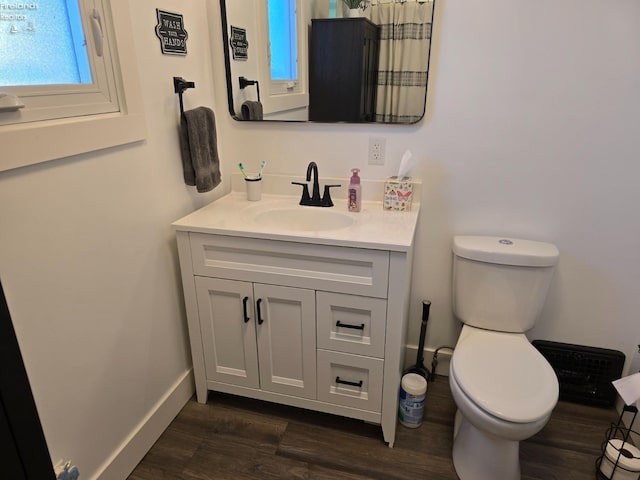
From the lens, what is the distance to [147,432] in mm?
1690

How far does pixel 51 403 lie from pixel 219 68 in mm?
1442

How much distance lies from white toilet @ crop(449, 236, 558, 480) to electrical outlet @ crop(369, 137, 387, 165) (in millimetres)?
484

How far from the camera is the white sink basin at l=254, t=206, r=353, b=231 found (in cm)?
184

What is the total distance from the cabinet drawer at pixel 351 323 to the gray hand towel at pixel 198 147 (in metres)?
0.67

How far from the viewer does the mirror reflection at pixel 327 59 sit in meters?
1.70

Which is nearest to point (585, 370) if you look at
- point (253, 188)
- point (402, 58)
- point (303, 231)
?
point (303, 231)

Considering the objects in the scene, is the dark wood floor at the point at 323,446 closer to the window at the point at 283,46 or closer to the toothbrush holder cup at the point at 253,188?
the toothbrush holder cup at the point at 253,188

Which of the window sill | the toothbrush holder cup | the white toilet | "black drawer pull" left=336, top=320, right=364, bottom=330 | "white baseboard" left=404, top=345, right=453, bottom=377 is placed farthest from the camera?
"white baseboard" left=404, top=345, right=453, bottom=377

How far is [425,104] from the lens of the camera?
176cm

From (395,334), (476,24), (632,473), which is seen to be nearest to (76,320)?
(395,334)

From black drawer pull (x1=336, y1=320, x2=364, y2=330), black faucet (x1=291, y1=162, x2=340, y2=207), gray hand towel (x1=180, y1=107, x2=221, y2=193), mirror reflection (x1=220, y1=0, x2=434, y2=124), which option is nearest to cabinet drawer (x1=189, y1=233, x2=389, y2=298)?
black drawer pull (x1=336, y1=320, x2=364, y2=330)

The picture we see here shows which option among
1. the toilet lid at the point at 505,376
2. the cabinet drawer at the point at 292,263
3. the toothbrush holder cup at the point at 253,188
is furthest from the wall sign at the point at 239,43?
the toilet lid at the point at 505,376

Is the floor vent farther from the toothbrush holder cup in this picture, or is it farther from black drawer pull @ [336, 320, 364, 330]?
the toothbrush holder cup

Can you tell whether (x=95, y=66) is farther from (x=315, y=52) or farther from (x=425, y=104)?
(x=425, y=104)
